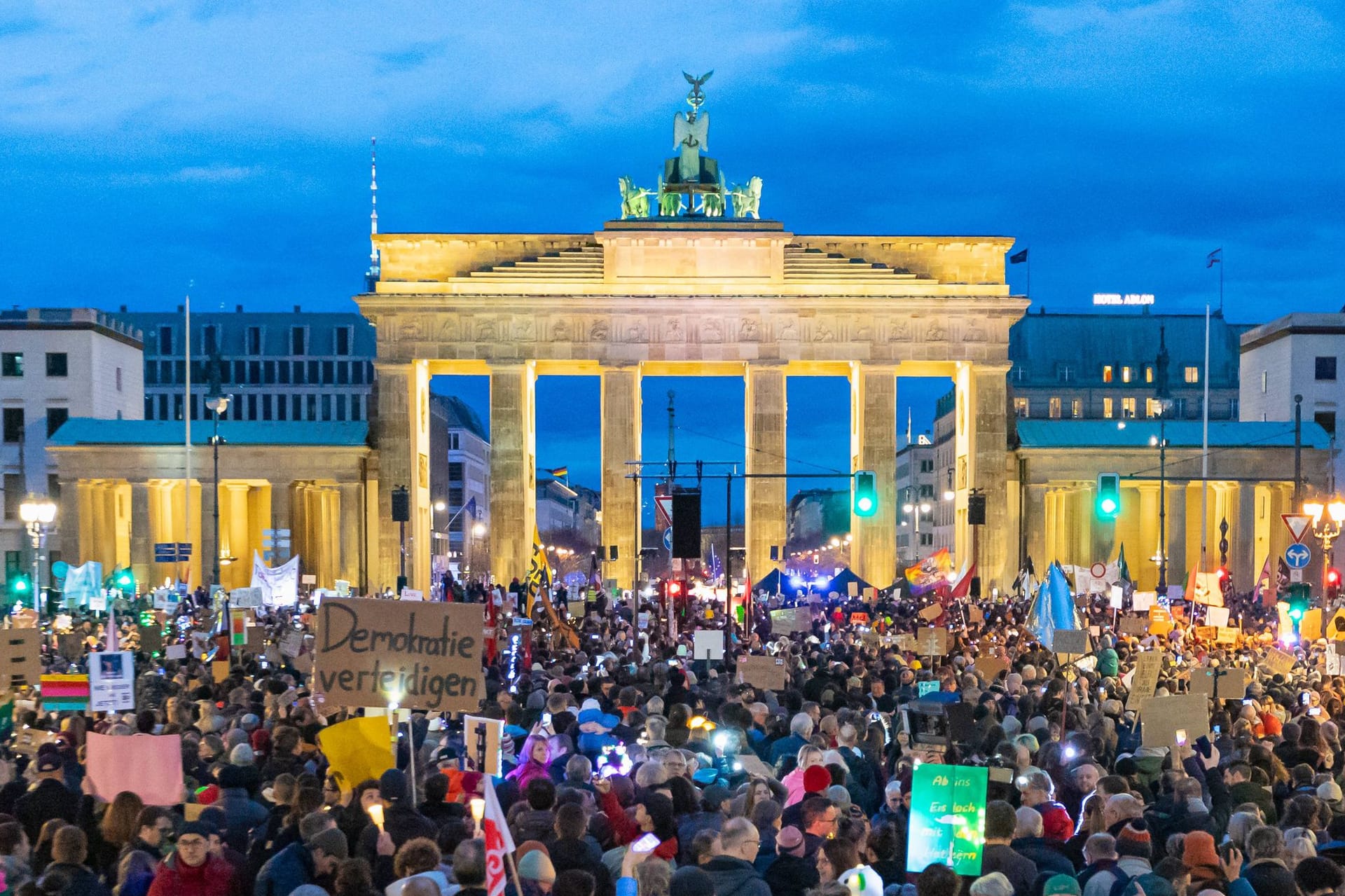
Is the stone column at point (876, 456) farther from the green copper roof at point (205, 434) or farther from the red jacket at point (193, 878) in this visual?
the red jacket at point (193, 878)

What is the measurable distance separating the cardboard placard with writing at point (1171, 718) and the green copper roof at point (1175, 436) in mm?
52682

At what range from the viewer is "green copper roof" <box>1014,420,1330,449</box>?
66.9 meters

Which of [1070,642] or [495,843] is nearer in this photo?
[495,843]

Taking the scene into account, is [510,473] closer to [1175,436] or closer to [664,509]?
[664,509]

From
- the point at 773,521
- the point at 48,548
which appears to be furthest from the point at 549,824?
the point at 48,548

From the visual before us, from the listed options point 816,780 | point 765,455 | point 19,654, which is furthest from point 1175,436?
point 816,780

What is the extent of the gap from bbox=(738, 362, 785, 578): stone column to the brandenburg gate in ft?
0.27

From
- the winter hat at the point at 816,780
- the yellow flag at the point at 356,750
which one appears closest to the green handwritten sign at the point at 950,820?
the winter hat at the point at 816,780

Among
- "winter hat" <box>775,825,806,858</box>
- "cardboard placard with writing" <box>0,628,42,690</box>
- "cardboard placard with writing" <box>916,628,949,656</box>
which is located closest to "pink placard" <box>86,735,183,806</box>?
"winter hat" <box>775,825,806,858</box>

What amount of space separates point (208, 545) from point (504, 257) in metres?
17.9

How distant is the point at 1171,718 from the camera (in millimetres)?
15070

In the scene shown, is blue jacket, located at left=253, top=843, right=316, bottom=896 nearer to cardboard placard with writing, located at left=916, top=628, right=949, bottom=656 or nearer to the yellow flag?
the yellow flag

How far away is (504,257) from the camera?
66938mm

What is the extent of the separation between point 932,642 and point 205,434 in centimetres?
4896
